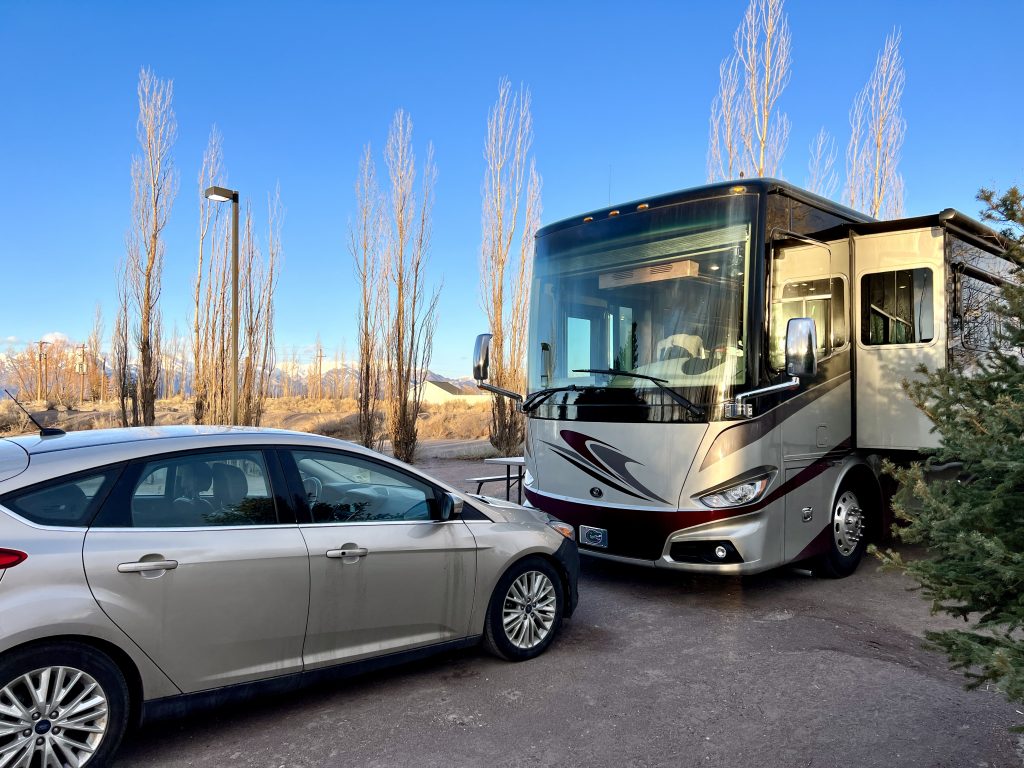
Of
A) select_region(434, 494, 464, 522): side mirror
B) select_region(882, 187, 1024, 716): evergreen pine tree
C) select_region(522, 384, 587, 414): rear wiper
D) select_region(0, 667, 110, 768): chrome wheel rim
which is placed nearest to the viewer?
select_region(882, 187, 1024, 716): evergreen pine tree

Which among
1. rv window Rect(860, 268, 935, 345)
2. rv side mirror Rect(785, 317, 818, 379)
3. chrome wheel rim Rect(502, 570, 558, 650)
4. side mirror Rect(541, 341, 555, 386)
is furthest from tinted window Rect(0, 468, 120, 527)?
rv window Rect(860, 268, 935, 345)

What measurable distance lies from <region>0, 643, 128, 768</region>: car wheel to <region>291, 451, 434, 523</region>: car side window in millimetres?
1206

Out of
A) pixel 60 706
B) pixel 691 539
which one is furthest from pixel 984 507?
pixel 60 706

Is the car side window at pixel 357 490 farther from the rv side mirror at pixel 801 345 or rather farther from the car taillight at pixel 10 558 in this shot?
the rv side mirror at pixel 801 345

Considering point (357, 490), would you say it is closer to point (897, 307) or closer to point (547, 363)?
point (547, 363)

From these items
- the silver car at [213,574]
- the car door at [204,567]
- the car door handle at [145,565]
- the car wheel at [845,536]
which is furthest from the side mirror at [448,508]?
the car wheel at [845,536]

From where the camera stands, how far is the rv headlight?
5.76 m

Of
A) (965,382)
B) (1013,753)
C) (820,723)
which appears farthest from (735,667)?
(965,382)

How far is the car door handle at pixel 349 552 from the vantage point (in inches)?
154

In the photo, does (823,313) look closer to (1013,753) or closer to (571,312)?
(571,312)

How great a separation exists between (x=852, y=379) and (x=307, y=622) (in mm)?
5194

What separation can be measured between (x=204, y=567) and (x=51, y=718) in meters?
0.80

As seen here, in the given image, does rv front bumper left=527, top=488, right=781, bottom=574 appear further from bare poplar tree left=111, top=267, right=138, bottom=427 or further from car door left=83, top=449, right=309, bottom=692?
bare poplar tree left=111, top=267, right=138, bottom=427

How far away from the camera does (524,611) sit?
4.83 meters
